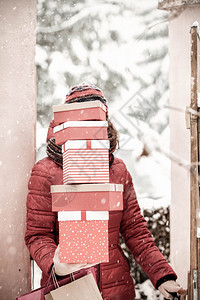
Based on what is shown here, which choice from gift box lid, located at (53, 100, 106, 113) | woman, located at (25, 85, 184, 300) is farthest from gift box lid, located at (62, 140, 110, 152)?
woman, located at (25, 85, 184, 300)

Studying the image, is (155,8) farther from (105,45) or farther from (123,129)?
(123,129)

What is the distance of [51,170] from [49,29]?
1155 mm

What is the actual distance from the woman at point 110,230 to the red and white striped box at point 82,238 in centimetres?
20

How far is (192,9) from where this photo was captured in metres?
2.13

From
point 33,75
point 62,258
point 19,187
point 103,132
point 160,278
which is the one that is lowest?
point 160,278

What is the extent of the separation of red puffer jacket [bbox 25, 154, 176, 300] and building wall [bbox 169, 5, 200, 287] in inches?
23.1

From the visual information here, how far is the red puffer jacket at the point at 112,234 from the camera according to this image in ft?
5.36

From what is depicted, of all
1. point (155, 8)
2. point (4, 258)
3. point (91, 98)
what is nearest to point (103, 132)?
point (91, 98)

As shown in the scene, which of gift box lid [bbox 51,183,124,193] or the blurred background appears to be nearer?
gift box lid [bbox 51,183,124,193]

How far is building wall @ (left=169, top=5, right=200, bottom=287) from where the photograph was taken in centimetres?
230

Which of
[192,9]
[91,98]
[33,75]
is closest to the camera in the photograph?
[91,98]

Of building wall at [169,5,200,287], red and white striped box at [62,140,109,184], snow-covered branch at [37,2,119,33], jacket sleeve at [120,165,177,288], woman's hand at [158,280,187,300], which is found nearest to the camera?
red and white striped box at [62,140,109,184]

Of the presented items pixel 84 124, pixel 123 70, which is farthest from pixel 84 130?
pixel 123 70

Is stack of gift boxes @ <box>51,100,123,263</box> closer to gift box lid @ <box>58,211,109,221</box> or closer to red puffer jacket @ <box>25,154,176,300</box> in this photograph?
gift box lid @ <box>58,211,109,221</box>
